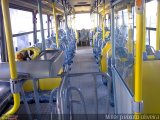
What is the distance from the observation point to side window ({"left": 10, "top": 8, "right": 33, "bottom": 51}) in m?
4.05

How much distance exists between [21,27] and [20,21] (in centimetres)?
13

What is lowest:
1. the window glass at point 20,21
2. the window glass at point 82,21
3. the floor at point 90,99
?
the floor at point 90,99

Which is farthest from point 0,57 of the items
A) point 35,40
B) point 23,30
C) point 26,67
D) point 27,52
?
point 35,40

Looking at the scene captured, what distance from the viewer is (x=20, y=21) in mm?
4543

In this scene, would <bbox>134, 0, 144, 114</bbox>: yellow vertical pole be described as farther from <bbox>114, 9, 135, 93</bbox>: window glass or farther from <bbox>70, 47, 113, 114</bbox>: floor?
<bbox>70, 47, 113, 114</bbox>: floor

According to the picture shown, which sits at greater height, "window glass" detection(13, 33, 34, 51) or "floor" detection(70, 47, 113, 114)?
"window glass" detection(13, 33, 34, 51)

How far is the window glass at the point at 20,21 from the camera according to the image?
4.07 metres

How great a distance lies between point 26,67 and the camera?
2512 millimetres

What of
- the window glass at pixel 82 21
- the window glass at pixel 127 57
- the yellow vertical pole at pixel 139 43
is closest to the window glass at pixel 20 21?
the window glass at pixel 127 57

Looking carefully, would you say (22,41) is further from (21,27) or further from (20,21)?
(20,21)

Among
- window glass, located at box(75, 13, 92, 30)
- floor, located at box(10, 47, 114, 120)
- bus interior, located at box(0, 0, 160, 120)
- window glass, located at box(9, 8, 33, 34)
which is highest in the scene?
window glass, located at box(75, 13, 92, 30)

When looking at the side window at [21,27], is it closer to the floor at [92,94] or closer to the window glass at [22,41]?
the window glass at [22,41]

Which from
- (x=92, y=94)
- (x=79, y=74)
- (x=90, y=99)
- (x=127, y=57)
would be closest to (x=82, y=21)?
(x=92, y=94)

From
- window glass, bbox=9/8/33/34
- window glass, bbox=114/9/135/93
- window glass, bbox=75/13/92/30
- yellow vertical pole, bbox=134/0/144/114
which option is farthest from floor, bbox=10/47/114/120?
window glass, bbox=75/13/92/30
